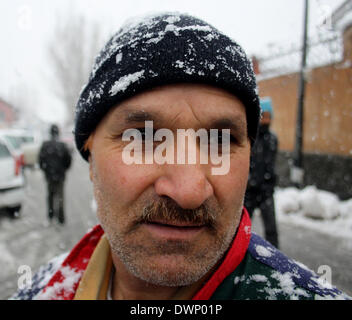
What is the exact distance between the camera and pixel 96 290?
1177 millimetres

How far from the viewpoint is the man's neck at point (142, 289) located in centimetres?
105

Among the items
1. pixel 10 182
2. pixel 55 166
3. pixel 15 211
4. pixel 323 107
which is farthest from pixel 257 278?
pixel 323 107

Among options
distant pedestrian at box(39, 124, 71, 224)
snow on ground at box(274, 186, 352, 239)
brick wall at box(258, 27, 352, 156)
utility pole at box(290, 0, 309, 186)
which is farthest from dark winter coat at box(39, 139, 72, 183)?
brick wall at box(258, 27, 352, 156)

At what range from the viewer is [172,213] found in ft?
2.91

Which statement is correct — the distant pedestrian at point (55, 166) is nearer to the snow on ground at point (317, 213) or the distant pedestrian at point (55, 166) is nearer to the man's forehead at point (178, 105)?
the snow on ground at point (317, 213)

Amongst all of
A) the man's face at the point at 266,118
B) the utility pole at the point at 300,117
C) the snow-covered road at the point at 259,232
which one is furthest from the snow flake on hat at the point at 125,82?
the utility pole at the point at 300,117

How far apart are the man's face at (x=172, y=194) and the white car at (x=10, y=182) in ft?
18.5

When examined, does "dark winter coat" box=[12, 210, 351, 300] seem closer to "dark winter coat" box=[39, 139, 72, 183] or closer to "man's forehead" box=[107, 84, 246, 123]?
"man's forehead" box=[107, 84, 246, 123]

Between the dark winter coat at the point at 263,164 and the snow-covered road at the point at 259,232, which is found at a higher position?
the dark winter coat at the point at 263,164

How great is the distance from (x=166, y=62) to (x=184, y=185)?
1.54 feet

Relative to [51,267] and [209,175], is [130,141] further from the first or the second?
[51,267]

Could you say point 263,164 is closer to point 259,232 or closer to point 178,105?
point 259,232

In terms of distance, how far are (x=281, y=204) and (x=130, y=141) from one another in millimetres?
6593

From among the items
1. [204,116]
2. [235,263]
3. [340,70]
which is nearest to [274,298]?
[235,263]
